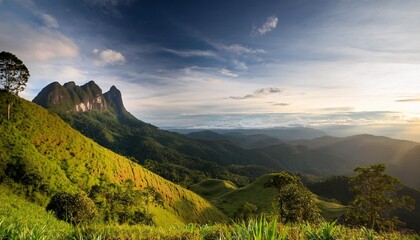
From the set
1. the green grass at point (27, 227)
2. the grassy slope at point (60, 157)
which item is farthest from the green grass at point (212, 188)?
the green grass at point (27, 227)

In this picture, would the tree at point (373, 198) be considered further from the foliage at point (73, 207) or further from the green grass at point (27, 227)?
the green grass at point (27, 227)

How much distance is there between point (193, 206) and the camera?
8256 cm

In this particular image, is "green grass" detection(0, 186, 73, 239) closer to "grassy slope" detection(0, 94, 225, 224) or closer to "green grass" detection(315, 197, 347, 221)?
"grassy slope" detection(0, 94, 225, 224)

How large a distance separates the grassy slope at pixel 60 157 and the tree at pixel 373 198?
3959 cm

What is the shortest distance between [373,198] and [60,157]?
53.5 meters

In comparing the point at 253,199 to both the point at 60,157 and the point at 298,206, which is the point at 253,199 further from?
the point at 60,157

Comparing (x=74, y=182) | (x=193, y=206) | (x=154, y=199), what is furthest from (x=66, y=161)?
(x=193, y=206)

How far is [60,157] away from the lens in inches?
2004

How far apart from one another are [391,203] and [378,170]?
14.4 ft

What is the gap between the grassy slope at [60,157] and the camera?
42.3m

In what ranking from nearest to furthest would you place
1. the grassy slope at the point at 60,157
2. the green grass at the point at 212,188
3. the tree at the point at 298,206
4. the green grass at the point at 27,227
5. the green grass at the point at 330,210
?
the green grass at the point at 27,227 → the tree at the point at 298,206 → the grassy slope at the point at 60,157 → the green grass at the point at 330,210 → the green grass at the point at 212,188

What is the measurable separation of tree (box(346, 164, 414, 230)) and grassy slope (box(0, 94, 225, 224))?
1559 inches

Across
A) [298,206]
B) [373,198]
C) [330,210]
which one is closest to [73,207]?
[298,206]

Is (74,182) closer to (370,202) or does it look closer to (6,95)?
(6,95)
